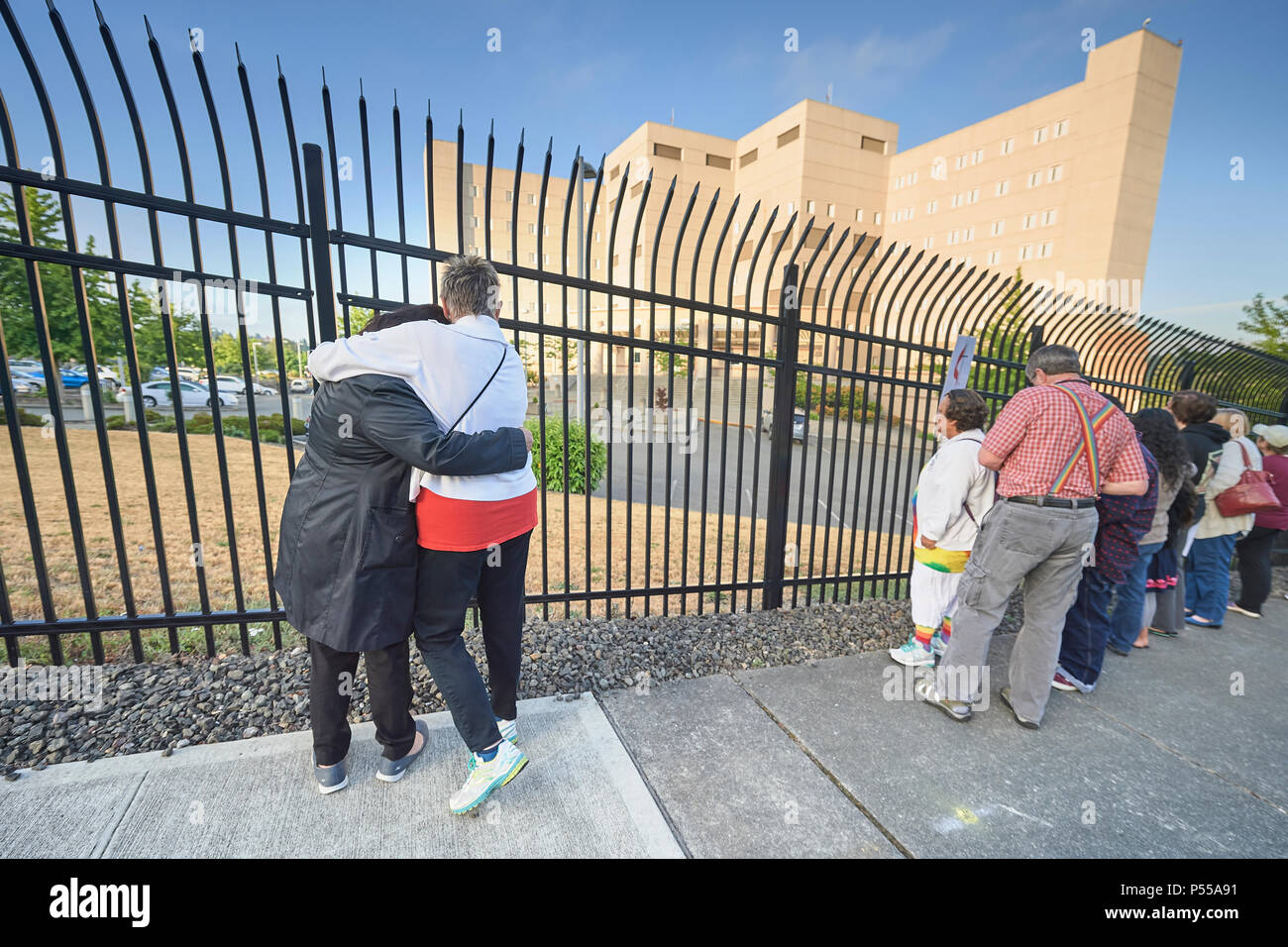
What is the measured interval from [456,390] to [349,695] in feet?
3.93

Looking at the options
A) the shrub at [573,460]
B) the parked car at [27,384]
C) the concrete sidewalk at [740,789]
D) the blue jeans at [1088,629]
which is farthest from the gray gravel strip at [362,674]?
the parked car at [27,384]

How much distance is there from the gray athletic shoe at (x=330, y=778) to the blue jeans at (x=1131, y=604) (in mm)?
4553

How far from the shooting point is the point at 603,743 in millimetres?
2596

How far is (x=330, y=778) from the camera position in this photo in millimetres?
2170

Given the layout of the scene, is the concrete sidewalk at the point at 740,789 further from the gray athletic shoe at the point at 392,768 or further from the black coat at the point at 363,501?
the black coat at the point at 363,501

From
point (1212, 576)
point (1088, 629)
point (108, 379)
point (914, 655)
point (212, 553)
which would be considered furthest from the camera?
point (108, 379)

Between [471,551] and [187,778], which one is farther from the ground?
[471,551]

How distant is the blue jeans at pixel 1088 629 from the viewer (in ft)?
10.9

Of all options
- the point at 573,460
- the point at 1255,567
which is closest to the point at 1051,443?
the point at 1255,567

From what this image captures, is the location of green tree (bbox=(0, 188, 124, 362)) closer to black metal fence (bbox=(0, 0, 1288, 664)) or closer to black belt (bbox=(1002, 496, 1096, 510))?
black metal fence (bbox=(0, 0, 1288, 664))

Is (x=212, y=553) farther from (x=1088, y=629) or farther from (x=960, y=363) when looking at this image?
(x=1088, y=629)
